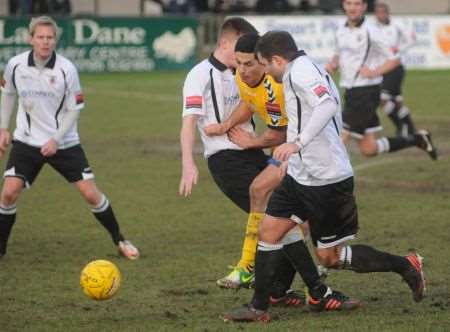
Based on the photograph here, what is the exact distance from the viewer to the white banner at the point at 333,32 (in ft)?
96.6

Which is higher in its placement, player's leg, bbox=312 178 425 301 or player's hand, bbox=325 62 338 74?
player's leg, bbox=312 178 425 301

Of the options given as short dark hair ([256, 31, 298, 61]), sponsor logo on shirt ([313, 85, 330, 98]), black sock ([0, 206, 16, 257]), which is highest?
short dark hair ([256, 31, 298, 61])

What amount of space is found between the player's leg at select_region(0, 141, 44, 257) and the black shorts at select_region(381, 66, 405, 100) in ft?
32.3

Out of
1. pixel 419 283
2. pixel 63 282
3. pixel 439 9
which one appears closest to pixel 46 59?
pixel 63 282

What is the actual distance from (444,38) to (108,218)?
827 inches

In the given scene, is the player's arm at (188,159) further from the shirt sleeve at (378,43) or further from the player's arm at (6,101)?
the shirt sleeve at (378,43)

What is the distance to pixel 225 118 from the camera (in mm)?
9086

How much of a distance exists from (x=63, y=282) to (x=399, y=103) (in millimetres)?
10270

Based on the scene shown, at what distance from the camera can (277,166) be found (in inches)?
354

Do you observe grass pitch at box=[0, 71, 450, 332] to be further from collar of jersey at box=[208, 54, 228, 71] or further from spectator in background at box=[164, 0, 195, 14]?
spectator in background at box=[164, 0, 195, 14]

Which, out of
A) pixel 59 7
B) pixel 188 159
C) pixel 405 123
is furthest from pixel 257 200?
pixel 59 7

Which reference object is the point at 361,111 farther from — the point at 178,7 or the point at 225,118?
the point at 178,7

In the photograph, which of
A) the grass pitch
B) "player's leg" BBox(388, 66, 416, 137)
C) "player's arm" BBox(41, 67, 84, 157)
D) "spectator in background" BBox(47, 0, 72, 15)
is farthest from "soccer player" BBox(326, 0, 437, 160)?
"spectator in background" BBox(47, 0, 72, 15)

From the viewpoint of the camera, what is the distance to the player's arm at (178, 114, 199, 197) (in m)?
8.09
